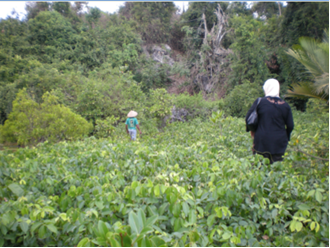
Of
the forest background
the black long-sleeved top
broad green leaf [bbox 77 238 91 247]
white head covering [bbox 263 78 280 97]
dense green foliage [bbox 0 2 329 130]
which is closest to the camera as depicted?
broad green leaf [bbox 77 238 91 247]

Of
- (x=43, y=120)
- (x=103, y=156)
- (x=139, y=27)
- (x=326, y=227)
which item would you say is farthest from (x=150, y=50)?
(x=326, y=227)

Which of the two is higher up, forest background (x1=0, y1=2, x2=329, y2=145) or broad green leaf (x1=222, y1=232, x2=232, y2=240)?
forest background (x1=0, y1=2, x2=329, y2=145)

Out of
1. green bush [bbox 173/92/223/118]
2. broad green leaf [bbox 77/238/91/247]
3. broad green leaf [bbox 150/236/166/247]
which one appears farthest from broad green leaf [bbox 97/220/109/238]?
green bush [bbox 173/92/223/118]

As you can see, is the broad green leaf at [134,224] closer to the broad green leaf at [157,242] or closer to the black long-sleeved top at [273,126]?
the broad green leaf at [157,242]

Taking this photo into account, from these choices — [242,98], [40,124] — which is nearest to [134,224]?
[40,124]

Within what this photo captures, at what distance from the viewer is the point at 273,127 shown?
9.95 ft

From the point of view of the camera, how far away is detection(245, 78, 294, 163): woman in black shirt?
3.00 m

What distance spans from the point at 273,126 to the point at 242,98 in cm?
1043

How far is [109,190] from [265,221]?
1.11 metres

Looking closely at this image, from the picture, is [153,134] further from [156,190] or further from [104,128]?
[156,190]

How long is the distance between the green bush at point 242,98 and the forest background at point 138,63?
0.19 feet

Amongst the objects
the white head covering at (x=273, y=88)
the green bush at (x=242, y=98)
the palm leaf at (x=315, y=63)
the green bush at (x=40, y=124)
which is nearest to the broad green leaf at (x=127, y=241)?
the white head covering at (x=273, y=88)

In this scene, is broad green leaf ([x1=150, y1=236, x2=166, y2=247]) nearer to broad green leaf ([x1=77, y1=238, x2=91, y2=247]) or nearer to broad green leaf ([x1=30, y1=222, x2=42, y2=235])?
broad green leaf ([x1=77, y1=238, x2=91, y2=247])

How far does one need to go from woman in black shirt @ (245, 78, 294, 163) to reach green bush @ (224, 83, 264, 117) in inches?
379
